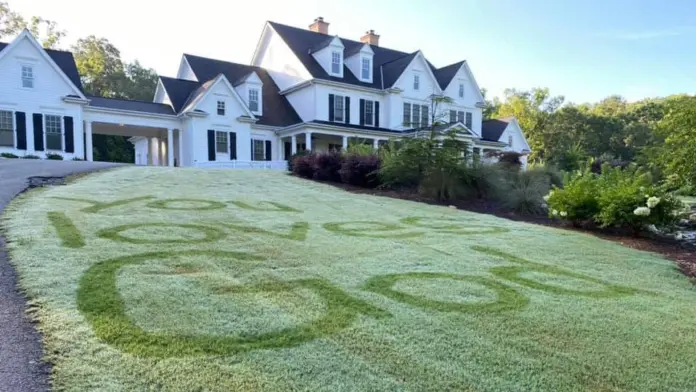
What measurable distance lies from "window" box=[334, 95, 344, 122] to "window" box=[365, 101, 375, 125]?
1.71 meters

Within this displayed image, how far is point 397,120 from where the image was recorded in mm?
27891

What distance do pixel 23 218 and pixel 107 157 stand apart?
100ft

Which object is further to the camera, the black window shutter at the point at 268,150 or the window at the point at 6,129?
the black window shutter at the point at 268,150

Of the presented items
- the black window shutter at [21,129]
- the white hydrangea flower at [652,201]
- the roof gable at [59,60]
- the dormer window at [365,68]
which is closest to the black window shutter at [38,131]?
the black window shutter at [21,129]

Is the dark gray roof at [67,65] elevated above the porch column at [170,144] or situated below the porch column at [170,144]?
above

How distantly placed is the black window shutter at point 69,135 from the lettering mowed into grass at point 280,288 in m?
16.3

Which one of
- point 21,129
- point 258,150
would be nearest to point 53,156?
point 21,129

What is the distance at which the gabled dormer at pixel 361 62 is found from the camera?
1088 inches

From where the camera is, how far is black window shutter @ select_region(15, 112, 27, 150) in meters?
19.7

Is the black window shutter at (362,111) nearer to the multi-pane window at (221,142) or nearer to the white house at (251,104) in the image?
the white house at (251,104)

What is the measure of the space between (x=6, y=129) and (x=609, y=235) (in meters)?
22.0

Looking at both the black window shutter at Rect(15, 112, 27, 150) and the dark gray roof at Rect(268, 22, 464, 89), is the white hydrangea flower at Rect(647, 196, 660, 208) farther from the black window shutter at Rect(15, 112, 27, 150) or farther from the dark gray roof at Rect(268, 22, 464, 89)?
the black window shutter at Rect(15, 112, 27, 150)

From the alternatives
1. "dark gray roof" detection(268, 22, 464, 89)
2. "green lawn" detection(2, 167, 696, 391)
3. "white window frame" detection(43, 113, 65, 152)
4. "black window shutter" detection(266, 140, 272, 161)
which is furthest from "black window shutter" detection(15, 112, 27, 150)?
"green lawn" detection(2, 167, 696, 391)

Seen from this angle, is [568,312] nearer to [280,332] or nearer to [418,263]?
[418,263]
